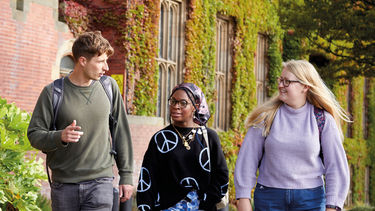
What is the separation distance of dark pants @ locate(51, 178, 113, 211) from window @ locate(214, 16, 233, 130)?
41.1 ft

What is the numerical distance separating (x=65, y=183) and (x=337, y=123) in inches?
80.3

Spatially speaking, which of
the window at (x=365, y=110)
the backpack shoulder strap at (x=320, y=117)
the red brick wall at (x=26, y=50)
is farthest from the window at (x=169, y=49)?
the window at (x=365, y=110)

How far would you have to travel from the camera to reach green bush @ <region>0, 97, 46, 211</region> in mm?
6285

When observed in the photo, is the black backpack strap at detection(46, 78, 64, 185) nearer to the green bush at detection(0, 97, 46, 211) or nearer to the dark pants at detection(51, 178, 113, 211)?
the dark pants at detection(51, 178, 113, 211)

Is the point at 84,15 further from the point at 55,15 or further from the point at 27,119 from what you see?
the point at 27,119

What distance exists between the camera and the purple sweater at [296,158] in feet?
13.2


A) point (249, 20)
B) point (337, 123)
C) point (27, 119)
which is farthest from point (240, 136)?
point (337, 123)

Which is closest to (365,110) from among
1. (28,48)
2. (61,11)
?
(61,11)

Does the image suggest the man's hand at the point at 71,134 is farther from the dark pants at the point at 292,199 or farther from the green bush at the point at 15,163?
the green bush at the point at 15,163

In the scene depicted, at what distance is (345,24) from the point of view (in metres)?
13.4

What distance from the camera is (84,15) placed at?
1205 cm

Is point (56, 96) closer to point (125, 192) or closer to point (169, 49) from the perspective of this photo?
point (125, 192)

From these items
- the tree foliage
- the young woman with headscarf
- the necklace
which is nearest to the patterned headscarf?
the young woman with headscarf

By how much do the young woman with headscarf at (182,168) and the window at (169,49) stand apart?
948cm
